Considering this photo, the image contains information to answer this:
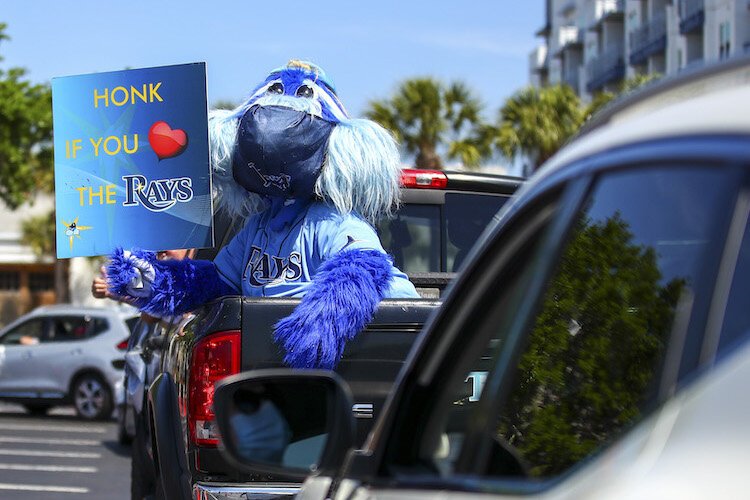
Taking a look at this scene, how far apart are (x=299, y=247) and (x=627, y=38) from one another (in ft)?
166

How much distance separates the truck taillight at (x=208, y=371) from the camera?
452 centimetres

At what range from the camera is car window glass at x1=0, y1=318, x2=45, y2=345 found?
715 inches

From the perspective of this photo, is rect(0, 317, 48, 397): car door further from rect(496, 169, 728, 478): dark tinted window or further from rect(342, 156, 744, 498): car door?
rect(496, 169, 728, 478): dark tinted window

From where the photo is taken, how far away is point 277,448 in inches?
88.7

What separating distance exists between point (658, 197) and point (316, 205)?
13.2ft

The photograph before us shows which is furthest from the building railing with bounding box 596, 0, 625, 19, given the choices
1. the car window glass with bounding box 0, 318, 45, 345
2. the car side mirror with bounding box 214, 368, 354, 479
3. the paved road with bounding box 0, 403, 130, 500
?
the car side mirror with bounding box 214, 368, 354, 479

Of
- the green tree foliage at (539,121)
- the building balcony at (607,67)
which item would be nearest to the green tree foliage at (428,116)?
the green tree foliage at (539,121)

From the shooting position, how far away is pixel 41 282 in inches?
2313

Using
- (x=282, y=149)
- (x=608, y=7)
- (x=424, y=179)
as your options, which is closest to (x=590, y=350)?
(x=282, y=149)

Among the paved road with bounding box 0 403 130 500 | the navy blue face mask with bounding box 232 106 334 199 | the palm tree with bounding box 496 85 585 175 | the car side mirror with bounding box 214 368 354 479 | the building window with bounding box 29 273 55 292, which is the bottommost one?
the building window with bounding box 29 273 55 292

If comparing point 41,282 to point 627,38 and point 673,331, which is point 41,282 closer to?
point 627,38

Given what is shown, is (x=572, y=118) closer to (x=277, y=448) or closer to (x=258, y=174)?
(x=258, y=174)

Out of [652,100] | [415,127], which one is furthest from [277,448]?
[415,127]

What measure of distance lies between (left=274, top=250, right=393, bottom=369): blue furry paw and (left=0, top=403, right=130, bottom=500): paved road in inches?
212
